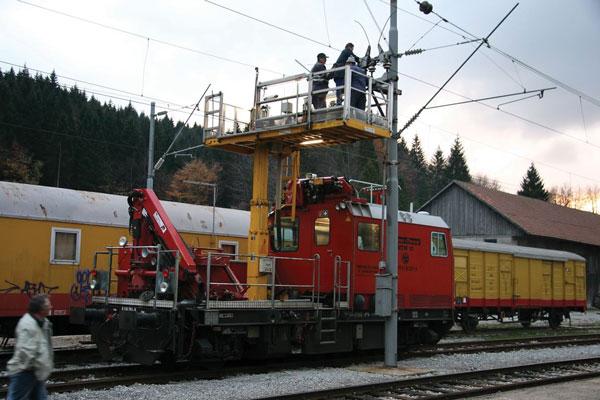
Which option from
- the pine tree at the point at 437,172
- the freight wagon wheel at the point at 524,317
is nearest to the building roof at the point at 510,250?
the freight wagon wheel at the point at 524,317

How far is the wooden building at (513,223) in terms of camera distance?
4050cm

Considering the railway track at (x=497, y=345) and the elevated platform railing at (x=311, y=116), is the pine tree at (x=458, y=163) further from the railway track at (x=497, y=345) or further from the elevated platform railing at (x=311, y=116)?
the elevated platform railing at (x=311, y=116)

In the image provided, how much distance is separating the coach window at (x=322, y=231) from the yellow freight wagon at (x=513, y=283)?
10473 millimetres

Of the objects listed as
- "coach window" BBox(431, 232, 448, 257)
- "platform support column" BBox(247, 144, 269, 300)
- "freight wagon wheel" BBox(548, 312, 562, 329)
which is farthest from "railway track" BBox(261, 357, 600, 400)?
"freight wagon wheel" BBox(548, 312, 562, 329)

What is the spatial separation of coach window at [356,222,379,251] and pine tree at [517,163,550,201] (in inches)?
2635

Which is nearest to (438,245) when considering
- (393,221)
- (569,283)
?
(393,221)

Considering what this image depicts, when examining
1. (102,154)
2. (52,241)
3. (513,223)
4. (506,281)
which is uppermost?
(102,154)

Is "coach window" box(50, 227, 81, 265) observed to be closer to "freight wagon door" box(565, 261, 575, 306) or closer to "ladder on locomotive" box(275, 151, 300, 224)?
"ladder on locomotive" box(275, 151, 300, 224)

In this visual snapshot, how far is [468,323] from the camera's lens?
22469mm

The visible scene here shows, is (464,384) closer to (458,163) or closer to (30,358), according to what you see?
(30,358)

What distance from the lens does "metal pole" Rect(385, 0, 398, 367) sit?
12312 millimetres

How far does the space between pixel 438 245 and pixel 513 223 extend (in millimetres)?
27182

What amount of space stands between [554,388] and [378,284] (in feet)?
12.1

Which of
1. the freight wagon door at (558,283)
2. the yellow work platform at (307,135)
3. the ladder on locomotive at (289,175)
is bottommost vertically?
the freight wagon door at (558,283)
